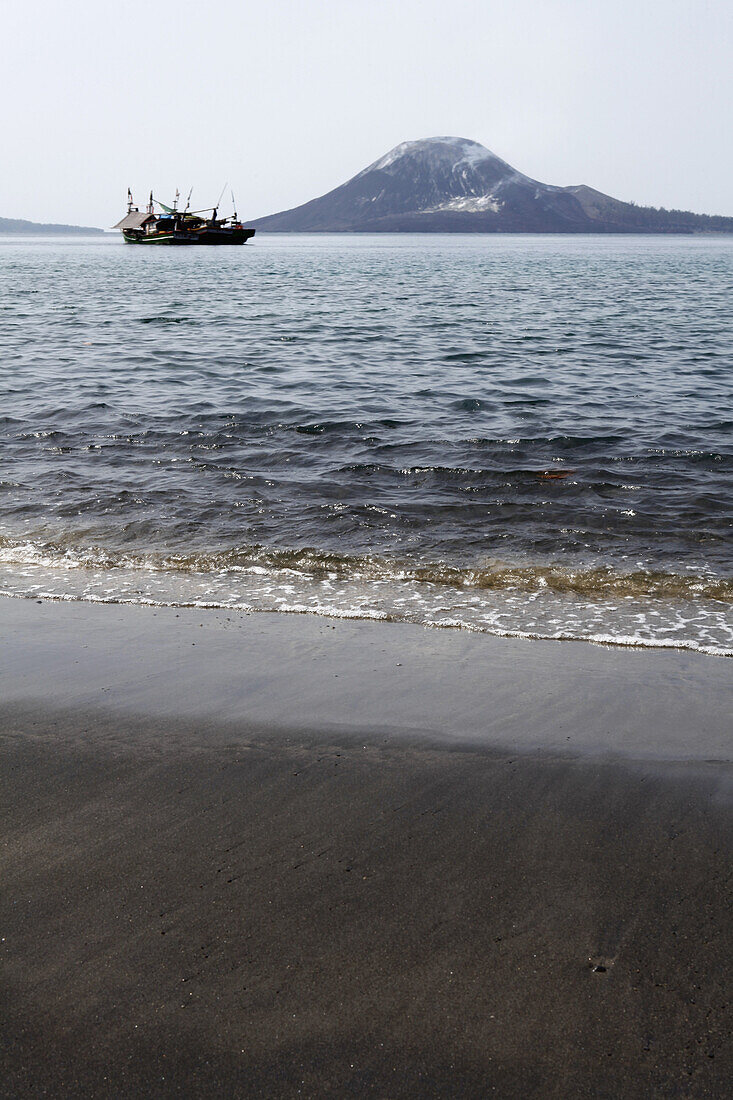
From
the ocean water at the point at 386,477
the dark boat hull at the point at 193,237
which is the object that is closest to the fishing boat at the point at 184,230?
the dark boat hull at the point at 193,237

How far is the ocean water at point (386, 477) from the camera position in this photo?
6.15 m

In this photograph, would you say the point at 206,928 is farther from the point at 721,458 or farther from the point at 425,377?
the point at 425,377

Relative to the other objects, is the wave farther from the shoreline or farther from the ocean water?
the shoreline

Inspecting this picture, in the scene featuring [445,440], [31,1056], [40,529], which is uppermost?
[445,440]

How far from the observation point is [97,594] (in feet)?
19.8

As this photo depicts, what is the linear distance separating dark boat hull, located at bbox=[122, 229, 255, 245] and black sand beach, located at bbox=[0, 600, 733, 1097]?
136m

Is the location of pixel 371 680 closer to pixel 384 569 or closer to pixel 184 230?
pixel 384 569

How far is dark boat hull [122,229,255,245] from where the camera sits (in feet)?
417

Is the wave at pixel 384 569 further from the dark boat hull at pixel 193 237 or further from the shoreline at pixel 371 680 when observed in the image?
the dark boat hull at pixel 193 237

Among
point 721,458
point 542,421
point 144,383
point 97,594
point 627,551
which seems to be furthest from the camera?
point 144,383

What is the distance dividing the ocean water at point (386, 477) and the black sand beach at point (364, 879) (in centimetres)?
142

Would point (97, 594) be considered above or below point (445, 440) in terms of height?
below

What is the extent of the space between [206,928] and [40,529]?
5737 mm

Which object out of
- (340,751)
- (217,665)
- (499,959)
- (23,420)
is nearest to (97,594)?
(217,665)
